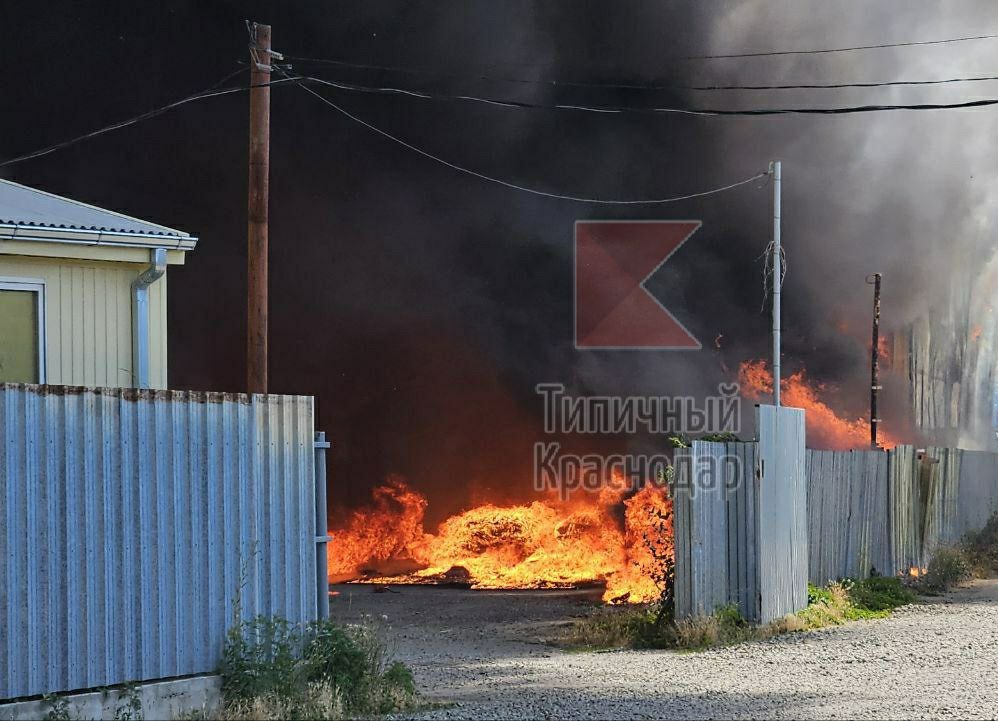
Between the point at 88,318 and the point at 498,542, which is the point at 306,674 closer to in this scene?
the point at 88,318

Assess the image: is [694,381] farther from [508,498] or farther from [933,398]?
[933,398]

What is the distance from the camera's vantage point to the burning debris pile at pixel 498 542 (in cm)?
2317

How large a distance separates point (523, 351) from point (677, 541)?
17.9 meters

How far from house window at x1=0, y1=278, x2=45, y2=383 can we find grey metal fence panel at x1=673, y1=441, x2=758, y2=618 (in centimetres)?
695

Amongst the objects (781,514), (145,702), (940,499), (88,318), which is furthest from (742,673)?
(940,499)

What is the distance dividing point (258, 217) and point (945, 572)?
11.9 m

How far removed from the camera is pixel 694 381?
3206cm

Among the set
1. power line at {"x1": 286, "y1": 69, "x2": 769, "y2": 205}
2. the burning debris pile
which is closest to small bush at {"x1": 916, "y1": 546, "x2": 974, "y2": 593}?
the burning debris pile

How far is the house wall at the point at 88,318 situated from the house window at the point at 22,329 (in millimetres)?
70

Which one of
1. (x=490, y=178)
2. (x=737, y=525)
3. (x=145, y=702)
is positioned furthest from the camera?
(x=490, y=178)

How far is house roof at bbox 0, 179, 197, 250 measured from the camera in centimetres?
1112

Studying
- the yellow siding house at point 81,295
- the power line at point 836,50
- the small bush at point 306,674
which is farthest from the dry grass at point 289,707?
the power line at point 836,50

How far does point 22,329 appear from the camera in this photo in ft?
37.8

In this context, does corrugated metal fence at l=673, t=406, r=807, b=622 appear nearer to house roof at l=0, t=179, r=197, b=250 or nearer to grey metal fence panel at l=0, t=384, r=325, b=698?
grey metal fence panel at l=0, t=384, r=325, b=698
